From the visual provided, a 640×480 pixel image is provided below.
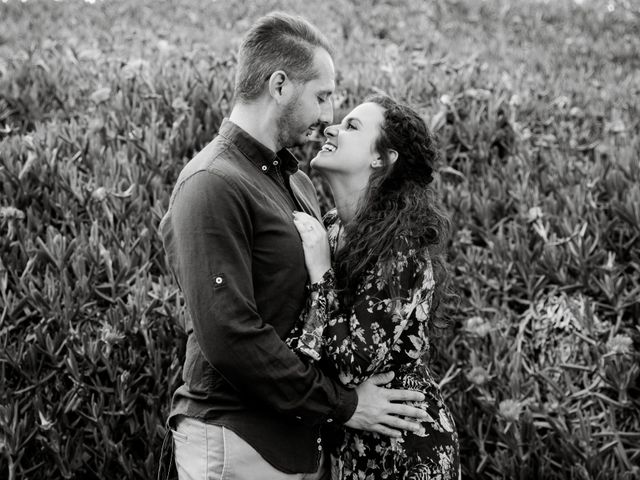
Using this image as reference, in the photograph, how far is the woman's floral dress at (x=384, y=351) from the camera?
199 cm

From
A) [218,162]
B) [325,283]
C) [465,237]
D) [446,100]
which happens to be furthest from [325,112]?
[446,100]

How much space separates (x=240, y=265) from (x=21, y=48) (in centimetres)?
410

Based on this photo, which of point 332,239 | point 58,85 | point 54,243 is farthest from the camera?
point 58,85

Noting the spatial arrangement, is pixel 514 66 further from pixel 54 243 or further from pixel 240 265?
pixel 240 265

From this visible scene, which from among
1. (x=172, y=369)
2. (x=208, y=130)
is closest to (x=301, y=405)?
(x=172, y=369)

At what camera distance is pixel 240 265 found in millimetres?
1824

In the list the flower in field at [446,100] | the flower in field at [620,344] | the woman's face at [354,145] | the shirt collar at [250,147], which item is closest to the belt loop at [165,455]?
the shirt collar at [250,147]

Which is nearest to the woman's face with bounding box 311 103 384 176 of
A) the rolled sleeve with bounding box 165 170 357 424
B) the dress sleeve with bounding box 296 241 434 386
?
the dress sleeve with bounding box 296 241 434 386

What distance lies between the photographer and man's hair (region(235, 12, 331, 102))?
2.10 metres

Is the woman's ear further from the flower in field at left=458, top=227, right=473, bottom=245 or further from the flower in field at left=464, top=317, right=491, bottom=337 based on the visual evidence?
the flower in field at left=458, top=227, right=473, bottom=245

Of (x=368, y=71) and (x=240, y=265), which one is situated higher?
(x=240, y=265)

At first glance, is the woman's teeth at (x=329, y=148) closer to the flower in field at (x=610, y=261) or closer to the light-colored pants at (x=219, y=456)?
the light-colored pants at (x=219, y=456)

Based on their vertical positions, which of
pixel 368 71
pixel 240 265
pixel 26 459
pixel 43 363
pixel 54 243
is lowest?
pixel 26 459

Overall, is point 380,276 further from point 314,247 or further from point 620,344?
point 620,344
